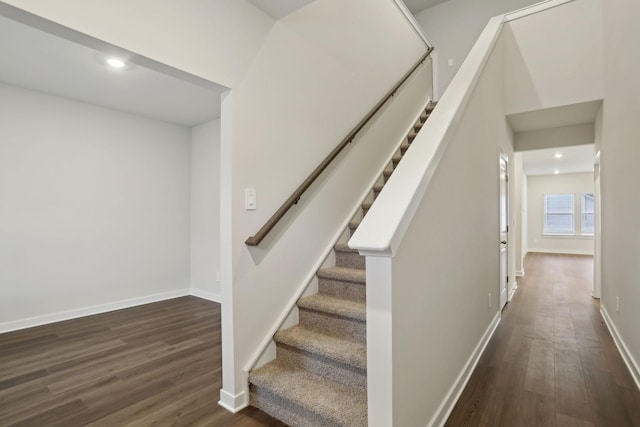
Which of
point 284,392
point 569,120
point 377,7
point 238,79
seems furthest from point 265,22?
point 569,120

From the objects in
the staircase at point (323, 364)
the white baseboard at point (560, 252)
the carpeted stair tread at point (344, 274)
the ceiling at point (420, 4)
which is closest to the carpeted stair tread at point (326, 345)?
the staircase at point (323, 364)

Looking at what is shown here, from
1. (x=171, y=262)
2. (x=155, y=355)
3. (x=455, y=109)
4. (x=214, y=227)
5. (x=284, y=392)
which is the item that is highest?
(x=455, y=109)

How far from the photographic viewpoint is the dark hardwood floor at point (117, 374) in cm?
188

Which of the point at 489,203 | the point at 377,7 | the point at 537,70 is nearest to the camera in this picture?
the point at 489,203

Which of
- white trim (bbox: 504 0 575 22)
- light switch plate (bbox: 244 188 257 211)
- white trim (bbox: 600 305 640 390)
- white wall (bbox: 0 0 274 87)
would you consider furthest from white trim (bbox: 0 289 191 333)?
white trim (bbox: 504 0 575 22)

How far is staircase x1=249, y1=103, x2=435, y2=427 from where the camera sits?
5.48 feet

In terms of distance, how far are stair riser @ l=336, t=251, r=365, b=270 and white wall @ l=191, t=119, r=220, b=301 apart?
2.28m

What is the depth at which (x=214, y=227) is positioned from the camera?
14.5 feet

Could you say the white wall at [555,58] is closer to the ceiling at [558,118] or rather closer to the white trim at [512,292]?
the ceiling at [558,118]

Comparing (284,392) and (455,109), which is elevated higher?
(455,109)

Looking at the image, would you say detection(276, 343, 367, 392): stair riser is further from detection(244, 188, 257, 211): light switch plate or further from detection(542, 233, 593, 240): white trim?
detection(542, 233, 593, 240): white trim

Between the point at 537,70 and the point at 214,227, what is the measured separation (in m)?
4.49

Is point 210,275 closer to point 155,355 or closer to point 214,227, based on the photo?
point 214,227

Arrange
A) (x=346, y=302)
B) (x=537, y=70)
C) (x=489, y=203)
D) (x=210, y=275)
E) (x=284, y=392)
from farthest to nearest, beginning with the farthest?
(x=210, y=275) → (x=537, y=70) → (x=489, y=203) → (x=346, y=302) → (x=284, y=392)
